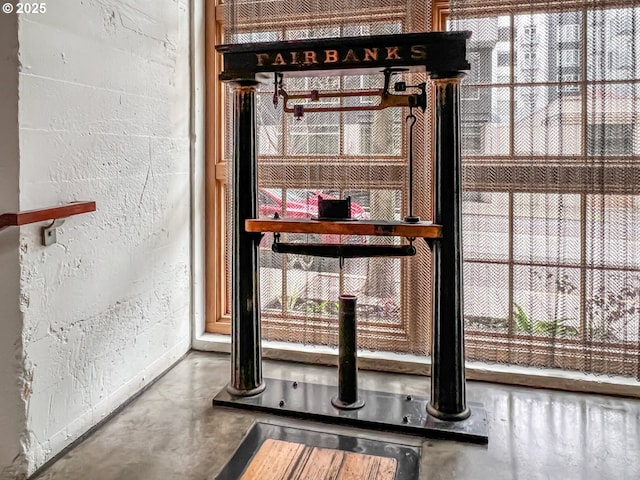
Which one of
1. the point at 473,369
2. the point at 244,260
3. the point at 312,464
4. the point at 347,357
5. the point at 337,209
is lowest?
the point at 312,464

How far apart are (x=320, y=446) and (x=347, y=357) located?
46 cm

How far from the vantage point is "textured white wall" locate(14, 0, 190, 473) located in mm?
2215

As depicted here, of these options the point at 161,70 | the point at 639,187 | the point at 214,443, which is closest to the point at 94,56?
the point at 161,70

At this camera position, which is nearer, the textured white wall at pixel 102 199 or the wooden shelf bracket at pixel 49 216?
the wooden shelf bracket at pixel 49 216

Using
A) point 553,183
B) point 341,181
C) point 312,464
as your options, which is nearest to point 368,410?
point 312,464

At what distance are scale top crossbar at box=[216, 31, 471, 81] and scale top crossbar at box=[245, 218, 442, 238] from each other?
0.72 m

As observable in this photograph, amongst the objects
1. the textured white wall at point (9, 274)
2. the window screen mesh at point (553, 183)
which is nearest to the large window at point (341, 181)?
the window screen mesh at point (553, 183)

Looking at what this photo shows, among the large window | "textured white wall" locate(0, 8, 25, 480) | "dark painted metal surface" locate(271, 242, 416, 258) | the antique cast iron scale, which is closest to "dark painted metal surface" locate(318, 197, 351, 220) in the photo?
the antique cast iron scale

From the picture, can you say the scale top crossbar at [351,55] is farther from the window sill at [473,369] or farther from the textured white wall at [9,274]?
the window sill at [473,369]

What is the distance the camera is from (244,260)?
283 cm

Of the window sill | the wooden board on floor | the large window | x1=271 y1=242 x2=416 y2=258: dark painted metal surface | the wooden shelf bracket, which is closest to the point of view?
the wooden shelf bracket

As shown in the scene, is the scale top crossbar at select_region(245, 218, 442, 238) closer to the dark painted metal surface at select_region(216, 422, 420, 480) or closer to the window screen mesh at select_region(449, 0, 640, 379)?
the window screen mesh at select_region(449, 0, 640, 379)

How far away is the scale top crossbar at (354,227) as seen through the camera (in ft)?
8.34

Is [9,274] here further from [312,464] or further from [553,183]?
[553,183]
